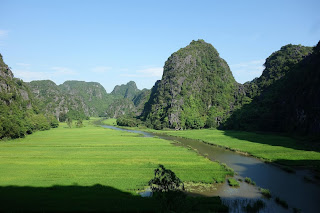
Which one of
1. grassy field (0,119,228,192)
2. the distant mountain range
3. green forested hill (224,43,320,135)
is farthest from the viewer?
the distant mountain range

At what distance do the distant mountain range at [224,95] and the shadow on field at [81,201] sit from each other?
57.9 metres

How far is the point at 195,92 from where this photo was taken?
15562cm

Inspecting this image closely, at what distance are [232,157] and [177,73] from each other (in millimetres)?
119687

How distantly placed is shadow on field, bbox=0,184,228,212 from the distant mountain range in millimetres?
57935

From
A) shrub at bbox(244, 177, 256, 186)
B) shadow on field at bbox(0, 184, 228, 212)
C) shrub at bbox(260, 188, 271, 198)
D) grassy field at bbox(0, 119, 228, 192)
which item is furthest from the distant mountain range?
shadow on field at bbox(0, 184, 228, 212)

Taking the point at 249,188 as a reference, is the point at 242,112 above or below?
above

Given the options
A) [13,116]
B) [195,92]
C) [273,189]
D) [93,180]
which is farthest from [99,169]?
[195,92]

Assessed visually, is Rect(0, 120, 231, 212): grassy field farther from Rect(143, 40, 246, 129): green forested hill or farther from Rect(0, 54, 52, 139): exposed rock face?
Rect(143, 40, 246, 129): green forested hill

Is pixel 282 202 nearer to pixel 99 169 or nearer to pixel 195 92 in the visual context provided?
pixel 99 169

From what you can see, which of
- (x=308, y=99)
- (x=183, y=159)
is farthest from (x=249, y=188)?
(x=308, y=99)

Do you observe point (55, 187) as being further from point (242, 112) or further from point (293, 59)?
point (293, 59)

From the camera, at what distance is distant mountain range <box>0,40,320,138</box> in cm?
8200

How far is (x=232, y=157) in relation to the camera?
46062mm

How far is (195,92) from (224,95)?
22987 mm
